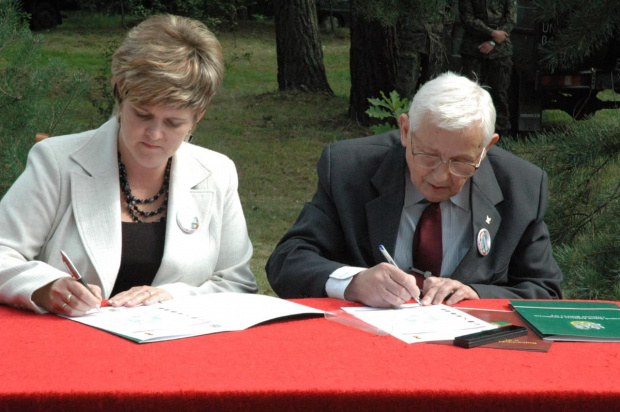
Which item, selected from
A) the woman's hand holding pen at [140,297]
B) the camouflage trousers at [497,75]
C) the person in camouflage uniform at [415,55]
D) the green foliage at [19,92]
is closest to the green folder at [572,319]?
the woman's hand holding pen at [140,297]

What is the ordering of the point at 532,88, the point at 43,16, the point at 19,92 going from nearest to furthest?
the point at 19,92 → the point at 532,88 → the point at 43,16

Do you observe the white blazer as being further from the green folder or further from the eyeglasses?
the green folder

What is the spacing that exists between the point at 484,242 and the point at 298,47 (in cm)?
832

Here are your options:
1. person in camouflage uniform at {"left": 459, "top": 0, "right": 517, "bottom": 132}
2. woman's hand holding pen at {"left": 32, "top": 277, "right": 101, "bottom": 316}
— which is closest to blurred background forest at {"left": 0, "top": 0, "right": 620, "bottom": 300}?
person in camouflage uniform at {"left": 459, "top": 0, "right": 517, "bottom": 132}

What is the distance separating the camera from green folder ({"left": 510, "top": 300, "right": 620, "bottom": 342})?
1963 millimetres

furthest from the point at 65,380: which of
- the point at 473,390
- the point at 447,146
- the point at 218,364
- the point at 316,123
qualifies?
the point at 316,123

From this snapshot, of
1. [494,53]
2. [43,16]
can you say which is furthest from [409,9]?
[43,16]

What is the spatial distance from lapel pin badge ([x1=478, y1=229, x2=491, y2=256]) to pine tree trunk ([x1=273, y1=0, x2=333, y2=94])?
Result: 8146 mm

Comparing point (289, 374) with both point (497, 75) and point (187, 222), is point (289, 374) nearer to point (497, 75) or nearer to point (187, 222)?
point (187, 222)

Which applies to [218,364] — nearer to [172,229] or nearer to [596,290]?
[172,229]

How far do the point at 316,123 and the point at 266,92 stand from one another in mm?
1960

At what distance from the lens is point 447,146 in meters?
2.51

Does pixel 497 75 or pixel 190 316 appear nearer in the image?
pixel 190 316

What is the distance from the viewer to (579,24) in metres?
3.25
